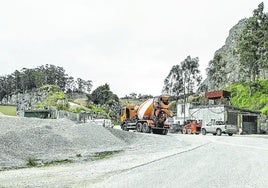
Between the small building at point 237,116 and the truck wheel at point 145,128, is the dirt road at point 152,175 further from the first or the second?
the small building at point 237,116

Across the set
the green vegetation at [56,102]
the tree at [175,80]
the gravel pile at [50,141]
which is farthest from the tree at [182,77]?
the gravel pile at [50,141]

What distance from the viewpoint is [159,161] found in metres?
15.8

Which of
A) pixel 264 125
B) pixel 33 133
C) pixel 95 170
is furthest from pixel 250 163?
pixel 264 125

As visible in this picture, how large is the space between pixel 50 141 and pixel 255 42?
2243 inches

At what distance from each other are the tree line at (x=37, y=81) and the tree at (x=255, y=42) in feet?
322

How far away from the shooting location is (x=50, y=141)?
68.3 ft

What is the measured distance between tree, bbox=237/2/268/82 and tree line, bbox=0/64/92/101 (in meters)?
98.2

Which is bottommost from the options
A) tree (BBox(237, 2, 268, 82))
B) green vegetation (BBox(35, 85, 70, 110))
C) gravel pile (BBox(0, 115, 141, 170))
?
gravel pile (BBox(0, 115, 141, 170))

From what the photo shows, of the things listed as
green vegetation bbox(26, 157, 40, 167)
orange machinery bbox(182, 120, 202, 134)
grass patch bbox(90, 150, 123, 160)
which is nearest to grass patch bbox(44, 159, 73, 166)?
green vegetation bbox(26, 157, 40, 167)

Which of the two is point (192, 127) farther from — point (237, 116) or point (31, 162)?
point (31, 162)

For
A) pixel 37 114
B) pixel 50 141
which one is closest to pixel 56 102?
pixel 37 114

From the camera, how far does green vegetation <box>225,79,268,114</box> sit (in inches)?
2534

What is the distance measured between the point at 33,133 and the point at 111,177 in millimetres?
10557

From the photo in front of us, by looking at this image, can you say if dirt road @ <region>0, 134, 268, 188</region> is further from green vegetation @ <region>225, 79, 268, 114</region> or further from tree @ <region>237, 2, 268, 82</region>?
tree @ <region>237, 2, 268, 82</region>
